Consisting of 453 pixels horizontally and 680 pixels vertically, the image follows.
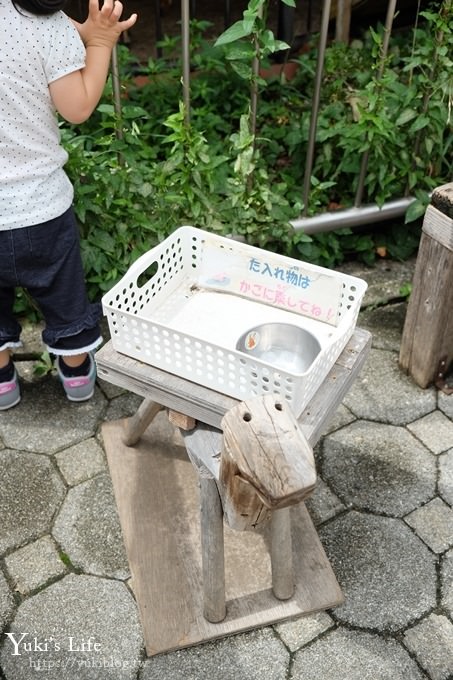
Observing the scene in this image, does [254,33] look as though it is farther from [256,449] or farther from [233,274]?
[256,449]

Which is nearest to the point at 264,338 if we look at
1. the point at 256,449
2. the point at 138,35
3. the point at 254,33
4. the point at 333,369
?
the point at 333,369

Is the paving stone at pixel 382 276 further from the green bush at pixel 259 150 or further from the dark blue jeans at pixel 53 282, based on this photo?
the dark blue jeans at pixel 53 282

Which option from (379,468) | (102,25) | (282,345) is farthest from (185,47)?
(379,468)

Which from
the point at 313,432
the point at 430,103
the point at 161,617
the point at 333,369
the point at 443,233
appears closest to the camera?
the point at 313,432

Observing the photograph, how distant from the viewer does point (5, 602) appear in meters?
2.17

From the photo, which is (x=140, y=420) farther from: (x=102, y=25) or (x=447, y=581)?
(x=102, y=25)

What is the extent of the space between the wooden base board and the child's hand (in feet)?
4.38

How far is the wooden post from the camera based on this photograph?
254 cm

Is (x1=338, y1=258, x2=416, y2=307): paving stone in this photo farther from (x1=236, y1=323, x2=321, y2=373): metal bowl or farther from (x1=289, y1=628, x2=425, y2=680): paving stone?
(x1=289, y1=628, x2=425, y2=680): paving stone

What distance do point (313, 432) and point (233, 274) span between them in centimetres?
59

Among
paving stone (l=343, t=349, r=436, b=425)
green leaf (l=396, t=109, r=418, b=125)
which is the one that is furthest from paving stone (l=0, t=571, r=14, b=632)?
green leaf (l=396, t=109, r=418, b=125)

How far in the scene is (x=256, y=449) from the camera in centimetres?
141

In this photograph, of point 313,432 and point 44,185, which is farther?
point 44,185

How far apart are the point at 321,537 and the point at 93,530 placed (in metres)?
0.73
